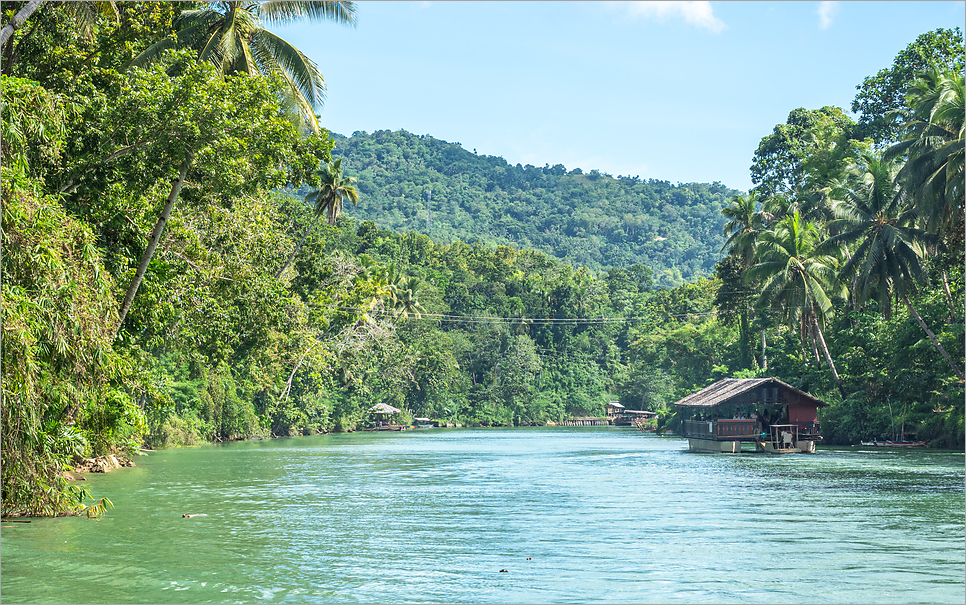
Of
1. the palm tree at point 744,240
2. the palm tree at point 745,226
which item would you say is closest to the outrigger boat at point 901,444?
the palm tree at point 744,240

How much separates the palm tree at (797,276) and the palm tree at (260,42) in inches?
1151

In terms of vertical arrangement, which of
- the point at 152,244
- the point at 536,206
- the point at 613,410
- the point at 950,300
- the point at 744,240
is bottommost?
the point at 613,410

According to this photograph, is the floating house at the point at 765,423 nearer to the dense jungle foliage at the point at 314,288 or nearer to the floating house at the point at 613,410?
the dense jungle foliage at the point at 314,288

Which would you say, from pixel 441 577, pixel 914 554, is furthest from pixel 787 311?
pixel 441 577

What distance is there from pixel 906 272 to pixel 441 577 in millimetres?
30682

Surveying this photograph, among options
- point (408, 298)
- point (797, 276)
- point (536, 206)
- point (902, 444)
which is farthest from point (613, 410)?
point (536, 206)

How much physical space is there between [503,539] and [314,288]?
70.6ft

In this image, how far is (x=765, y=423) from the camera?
139 ft

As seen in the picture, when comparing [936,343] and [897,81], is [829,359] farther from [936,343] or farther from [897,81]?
[897,81]

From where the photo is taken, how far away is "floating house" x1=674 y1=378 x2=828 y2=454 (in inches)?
1587

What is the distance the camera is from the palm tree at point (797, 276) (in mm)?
45562

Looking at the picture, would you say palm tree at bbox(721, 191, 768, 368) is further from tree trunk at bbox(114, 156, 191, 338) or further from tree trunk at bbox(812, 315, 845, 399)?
tree trunk at bbox(114, 156, 191, 338)

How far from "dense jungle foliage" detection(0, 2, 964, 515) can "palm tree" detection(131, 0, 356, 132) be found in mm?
190

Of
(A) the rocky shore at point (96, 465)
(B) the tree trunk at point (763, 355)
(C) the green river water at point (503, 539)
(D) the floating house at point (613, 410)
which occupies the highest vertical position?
(B) the tree trunk at point (763, 355)
